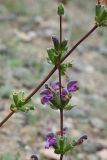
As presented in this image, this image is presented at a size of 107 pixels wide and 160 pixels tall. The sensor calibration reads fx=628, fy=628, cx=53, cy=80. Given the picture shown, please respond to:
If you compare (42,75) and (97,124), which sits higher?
(42,75)

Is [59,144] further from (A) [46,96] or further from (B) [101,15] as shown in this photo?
(B) [101,15]

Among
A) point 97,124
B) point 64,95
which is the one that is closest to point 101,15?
point 64,95

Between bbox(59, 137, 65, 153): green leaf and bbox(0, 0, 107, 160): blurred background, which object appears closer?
bbox(59, 137, 65, 153): green leaf

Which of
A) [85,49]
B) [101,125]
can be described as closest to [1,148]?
[101,125]

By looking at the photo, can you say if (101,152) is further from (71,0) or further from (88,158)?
(71,0)

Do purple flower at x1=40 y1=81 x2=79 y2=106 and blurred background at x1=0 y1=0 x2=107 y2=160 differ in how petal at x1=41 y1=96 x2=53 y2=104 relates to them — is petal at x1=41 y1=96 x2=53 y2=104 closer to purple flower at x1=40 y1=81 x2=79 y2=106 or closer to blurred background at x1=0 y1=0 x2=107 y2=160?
purple flower at x1=40 y1=81 x2=79 y2=106

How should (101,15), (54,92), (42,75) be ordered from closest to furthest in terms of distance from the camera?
(101,15), (54,92), (42,75)

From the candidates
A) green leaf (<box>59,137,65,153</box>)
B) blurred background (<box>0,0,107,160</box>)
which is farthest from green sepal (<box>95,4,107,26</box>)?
green leaf (<box>59,137,65,153</box>)

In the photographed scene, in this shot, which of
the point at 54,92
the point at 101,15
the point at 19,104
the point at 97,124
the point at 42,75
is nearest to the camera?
the point at 101,15

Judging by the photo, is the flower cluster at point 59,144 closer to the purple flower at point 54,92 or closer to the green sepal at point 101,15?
the purple flower at point 54,92
